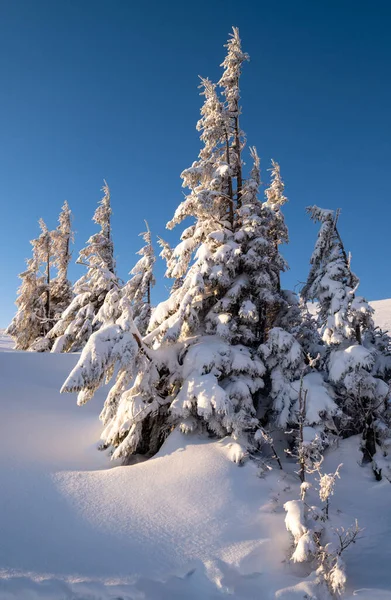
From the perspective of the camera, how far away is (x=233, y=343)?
36.3ft

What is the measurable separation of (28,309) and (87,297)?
420 inches

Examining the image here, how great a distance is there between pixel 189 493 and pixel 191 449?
4.42ft

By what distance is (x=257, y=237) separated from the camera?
11680mm

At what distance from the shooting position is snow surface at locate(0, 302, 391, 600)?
5.66m

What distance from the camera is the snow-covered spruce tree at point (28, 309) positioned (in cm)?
2866

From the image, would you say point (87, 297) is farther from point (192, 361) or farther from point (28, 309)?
point (192, 361)

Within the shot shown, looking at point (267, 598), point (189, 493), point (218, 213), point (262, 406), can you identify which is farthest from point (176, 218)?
point (267, 598)

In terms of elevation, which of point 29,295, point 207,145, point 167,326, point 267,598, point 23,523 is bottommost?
point 267,598

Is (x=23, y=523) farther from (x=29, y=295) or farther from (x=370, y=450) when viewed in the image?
(x=29, y=295)

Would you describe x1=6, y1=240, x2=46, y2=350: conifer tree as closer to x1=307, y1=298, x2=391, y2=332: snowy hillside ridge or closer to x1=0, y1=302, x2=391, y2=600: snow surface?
x1=0, y1=302, x2=391, y2=600: snow surface

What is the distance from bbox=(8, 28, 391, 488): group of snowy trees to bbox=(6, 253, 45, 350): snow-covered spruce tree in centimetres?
1993

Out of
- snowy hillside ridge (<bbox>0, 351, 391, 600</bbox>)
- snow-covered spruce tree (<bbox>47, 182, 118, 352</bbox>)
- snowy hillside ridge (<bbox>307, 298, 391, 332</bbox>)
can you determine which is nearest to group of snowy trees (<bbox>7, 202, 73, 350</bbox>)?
snow-covered spruce tree (<bbox>47, 182, 118, 352</bbox>)

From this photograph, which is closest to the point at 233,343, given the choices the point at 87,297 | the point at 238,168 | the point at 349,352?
the point at 349,352

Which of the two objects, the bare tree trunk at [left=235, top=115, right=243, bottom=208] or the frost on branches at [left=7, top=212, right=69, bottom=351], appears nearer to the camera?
the bare tree trunk at [left=235, top=115, right=243, bottom=208]
